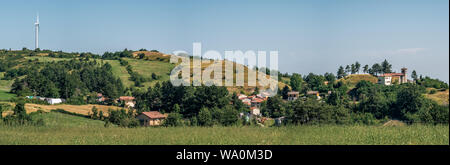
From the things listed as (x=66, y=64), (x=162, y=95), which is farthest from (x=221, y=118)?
(x=66, y=64)

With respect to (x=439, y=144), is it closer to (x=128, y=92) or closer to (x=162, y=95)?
(x=162, y=95)

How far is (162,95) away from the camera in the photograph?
179ft

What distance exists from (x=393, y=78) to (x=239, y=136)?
355ft

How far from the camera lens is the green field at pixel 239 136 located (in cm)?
907

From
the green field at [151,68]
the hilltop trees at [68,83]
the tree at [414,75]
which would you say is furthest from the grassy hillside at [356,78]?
the hilltop trees at [68,83]

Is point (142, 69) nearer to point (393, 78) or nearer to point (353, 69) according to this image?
point (353, 69)

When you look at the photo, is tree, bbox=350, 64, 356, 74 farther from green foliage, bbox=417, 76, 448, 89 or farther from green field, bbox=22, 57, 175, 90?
green field, bbox=22, 57, 175, 90

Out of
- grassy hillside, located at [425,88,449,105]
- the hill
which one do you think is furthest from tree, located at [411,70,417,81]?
the hill

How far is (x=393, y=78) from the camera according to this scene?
108 metres

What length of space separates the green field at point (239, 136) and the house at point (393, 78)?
99.7 meters

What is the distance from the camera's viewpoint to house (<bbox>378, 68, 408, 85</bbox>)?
343 ft

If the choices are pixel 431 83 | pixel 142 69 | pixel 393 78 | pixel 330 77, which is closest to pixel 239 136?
pixel 431 83
